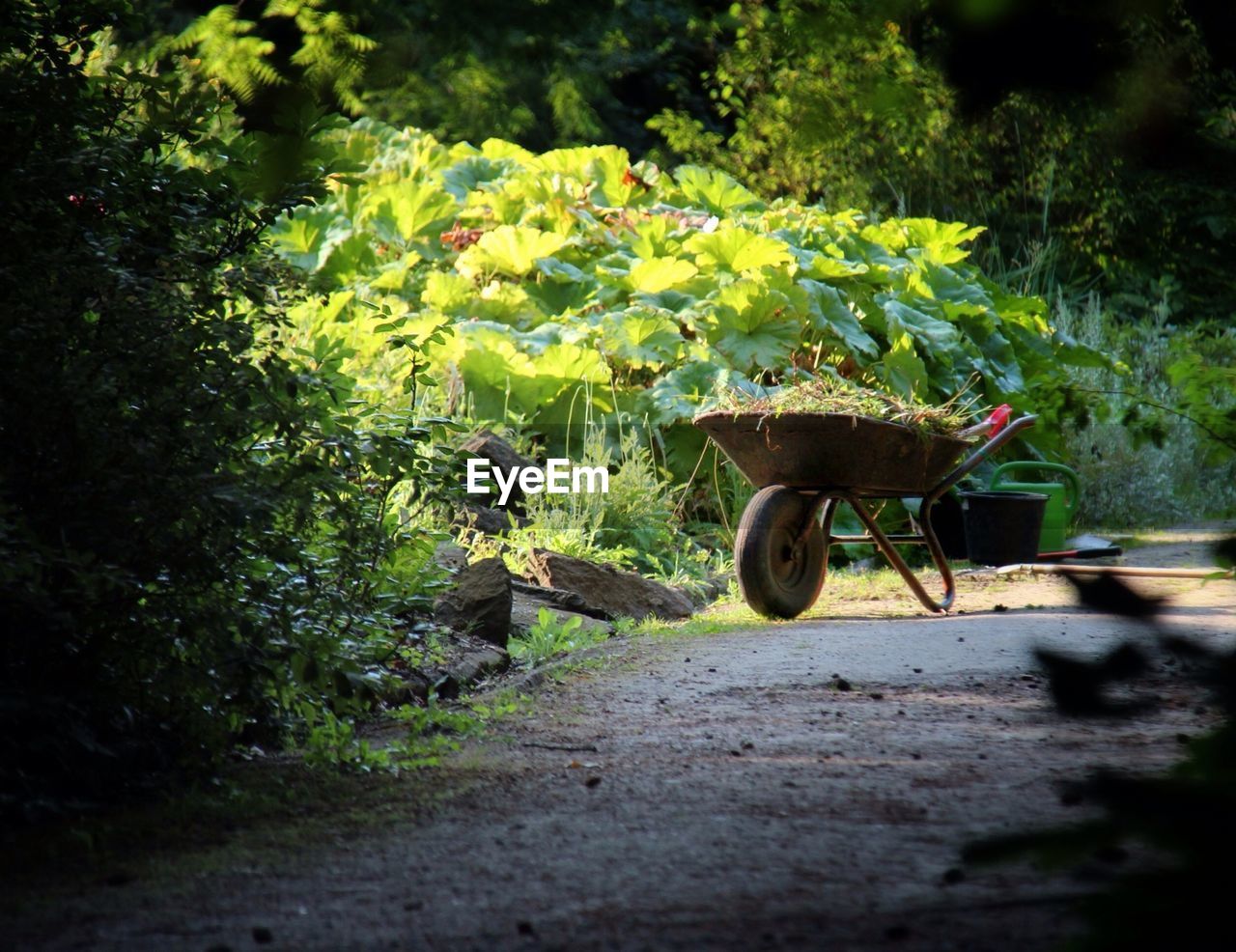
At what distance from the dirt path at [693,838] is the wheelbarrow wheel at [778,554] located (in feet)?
4.37

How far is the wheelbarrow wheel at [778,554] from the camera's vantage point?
5.50 meters

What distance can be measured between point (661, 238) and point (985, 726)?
5.64 m

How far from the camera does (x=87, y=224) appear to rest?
2.86m

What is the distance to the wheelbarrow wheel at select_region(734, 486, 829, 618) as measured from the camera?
217 inches

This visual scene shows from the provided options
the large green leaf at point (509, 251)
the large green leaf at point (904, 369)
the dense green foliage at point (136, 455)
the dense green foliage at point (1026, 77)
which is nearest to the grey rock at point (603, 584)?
the dense green foliage at point (136, 455)

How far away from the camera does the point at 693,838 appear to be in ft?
7.86

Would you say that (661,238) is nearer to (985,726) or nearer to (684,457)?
(684,457)

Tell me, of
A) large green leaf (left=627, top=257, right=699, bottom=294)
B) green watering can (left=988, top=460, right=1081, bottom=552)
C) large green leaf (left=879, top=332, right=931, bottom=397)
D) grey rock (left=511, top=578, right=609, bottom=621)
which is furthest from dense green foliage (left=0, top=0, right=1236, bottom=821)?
green watering can (left=988, top=460, right=1081, bottom=552)

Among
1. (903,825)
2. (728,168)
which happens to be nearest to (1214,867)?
(903,825)

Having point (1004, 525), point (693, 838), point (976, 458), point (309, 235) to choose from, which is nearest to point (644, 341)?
point (1004, 525)

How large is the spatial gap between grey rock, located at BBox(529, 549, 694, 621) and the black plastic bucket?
219 centimetres

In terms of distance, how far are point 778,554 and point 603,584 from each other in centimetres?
74

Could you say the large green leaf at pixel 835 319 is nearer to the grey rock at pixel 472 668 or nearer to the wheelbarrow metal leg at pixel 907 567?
the wheelbarrow metal leg at pixel 907 567

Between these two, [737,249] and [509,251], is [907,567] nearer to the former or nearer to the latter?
[737,249]
